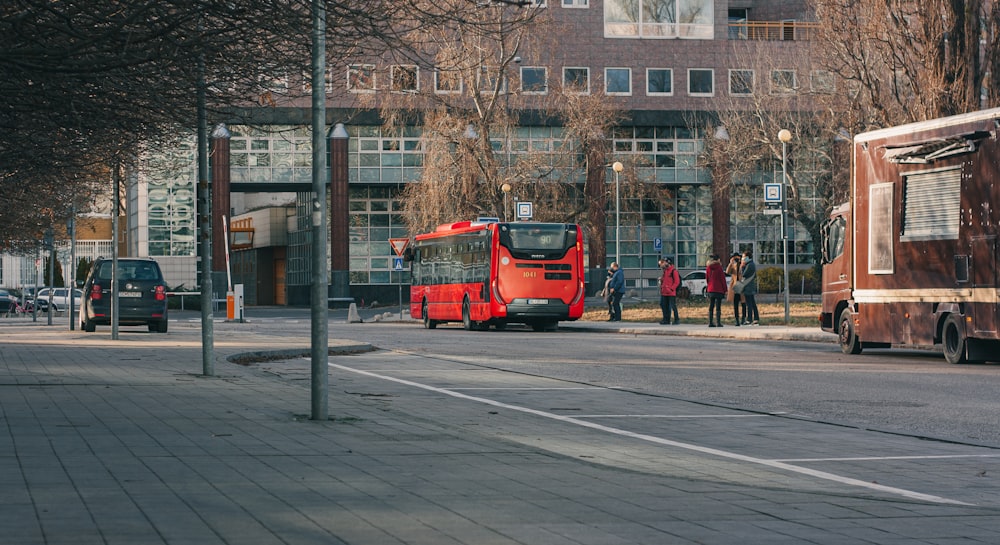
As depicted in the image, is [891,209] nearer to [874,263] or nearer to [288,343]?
[874,263]

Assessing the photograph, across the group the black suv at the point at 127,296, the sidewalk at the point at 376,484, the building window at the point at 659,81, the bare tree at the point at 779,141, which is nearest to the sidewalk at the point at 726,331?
the black suv at the point at 127,296

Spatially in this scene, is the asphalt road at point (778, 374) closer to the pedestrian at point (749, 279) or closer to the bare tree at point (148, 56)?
the pedestrian at point (749, 279)

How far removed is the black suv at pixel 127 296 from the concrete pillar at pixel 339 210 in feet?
113

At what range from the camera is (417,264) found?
46.0m

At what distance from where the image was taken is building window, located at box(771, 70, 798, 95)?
55919mm

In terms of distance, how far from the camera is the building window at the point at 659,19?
235 feet

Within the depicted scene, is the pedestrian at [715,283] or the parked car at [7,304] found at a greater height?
Result: the pedestrian at [715,283]

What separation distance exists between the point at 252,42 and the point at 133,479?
16.9 feet

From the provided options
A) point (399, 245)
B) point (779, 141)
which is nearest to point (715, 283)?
point (399, 245)

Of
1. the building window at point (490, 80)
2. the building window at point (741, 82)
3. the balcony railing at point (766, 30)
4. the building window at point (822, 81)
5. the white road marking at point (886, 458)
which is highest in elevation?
the balcony railing at point (766, 30)

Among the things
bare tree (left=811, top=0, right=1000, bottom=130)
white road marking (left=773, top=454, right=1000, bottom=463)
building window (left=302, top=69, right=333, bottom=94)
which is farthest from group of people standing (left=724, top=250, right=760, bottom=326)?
white road marking (left=773, top=454, right=1000, bottom=463)

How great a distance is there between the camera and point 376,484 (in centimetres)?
844

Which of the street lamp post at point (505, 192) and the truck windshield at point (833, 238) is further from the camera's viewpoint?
the street lamp post at point (505, 192)

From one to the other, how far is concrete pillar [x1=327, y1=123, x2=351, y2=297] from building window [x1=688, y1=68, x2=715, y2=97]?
18988 millimetres
